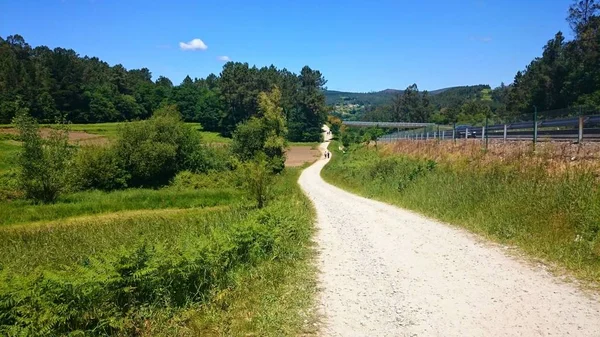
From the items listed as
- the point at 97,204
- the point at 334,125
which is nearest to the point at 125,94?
the point at 334,125

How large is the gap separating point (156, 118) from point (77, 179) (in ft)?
40.9

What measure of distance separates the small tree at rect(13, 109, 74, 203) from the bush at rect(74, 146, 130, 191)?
7938 mm

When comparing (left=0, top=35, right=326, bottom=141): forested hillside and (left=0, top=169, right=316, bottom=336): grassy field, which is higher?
(left=0, top=35, right=326, bottom=141): forested hillside

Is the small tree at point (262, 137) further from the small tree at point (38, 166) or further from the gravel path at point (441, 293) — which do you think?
the gravel path at point (441, 293)

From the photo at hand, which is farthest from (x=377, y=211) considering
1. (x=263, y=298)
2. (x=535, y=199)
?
(x=263, y=298)

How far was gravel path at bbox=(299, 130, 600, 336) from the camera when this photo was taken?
18.5 ft

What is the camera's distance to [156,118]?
5022 centimetres

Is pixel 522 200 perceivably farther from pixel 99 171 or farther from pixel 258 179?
pixel 99 171

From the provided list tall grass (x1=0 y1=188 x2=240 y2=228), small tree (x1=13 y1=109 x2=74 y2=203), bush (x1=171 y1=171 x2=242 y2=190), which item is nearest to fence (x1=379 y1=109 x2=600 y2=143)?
tall grass (x1=0 y1=188 x2=240 y2=228)

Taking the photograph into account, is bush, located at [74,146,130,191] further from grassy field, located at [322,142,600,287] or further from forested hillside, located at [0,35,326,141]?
Result: forested hillside, located at [0,35,326,141]

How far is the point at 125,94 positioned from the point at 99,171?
87.1m

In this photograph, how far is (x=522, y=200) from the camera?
1145 centimetres

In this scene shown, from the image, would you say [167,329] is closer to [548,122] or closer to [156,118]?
[548,122]

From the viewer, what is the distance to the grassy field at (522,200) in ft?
28.7
